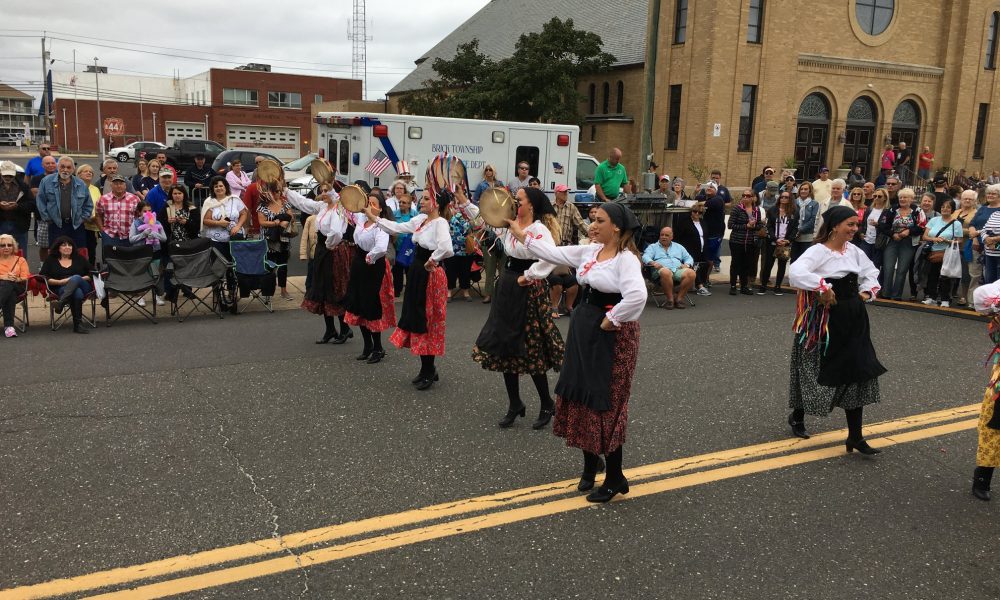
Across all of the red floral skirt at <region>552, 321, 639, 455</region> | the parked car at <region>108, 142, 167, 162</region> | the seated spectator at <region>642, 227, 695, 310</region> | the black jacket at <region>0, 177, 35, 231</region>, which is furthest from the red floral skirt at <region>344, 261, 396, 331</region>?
the parked car at <region>108, 142, 167, 162</region>

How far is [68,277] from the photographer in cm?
952

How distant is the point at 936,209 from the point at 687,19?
54.5ft

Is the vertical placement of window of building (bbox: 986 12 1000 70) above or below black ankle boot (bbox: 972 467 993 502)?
above

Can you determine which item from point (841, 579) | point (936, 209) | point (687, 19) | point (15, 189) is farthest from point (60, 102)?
point (841, 579)

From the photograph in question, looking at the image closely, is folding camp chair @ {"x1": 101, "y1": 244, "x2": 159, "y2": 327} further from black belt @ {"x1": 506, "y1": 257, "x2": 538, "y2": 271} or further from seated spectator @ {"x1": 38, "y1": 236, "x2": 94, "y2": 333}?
black belt @ {"x1": 506, "y1": 257, "x2": 538, "y2": 271}

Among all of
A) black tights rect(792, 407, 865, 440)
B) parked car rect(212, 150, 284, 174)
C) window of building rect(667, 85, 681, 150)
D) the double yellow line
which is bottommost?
the double yellow line

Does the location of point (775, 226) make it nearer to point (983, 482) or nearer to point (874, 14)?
point (983, 482)

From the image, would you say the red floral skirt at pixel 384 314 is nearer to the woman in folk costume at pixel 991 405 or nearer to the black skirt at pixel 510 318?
the black skirt at pixel 510 318

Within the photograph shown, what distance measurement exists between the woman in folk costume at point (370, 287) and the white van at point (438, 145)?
7259mm

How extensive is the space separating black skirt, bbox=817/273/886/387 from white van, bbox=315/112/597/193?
34.6 ft

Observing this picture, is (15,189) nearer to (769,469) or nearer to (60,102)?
(769,469)

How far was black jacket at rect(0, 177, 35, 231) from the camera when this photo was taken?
1076cm

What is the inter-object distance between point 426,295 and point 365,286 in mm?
1049

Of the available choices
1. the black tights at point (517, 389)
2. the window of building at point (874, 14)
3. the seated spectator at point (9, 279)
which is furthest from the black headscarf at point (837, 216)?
the window of building at point (874, 14)
